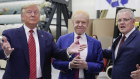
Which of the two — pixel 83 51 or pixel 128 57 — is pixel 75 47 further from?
pixel 128 57

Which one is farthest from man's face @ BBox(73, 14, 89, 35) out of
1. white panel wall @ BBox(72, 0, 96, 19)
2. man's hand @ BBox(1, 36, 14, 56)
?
white panel wall @ BBox(72, 0, 96, 19)

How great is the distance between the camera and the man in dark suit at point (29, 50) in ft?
4.84

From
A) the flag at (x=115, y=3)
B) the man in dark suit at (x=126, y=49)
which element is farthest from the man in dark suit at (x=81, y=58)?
the flag at (x=115, y=3)

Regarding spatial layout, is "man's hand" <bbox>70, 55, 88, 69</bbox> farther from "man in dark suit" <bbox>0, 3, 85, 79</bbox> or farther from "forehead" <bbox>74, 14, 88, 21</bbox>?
"forehead" <bbox>74, 14, 88, 21</bbox>

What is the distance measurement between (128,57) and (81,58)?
1.35ft

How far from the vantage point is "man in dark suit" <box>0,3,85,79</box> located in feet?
4.84

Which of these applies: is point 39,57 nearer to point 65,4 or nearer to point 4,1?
point 65,4

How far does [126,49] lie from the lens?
5.05 feet

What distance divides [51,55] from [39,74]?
0.23 m

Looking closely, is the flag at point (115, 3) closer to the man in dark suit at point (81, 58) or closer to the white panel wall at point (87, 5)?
the white panel wall at point (87, 5)

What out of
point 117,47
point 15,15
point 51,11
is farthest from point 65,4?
point 117,47

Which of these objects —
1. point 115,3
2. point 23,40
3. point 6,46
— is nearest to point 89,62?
point 23,40

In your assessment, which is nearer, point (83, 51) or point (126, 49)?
point (126, 49)

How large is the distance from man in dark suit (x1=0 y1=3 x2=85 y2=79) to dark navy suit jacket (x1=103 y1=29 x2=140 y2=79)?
366 millimetres
